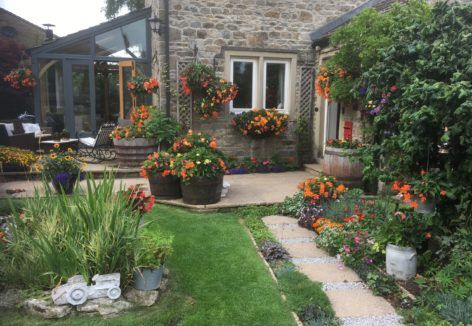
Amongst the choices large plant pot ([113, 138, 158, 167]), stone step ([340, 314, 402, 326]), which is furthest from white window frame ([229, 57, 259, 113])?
stone step ([340, 314, 402, 326])

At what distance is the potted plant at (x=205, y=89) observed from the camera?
789 cm

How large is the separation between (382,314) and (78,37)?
921 centimetres

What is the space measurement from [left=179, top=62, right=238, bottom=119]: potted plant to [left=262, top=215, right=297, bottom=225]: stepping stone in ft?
10.7

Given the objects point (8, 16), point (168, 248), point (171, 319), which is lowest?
point (171, 319)

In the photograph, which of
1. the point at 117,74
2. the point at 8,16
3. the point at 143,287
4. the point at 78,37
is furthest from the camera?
the point at 8,16

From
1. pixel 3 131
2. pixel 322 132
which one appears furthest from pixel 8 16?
pixel 322 132

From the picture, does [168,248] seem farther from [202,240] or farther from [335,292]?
[335,292]

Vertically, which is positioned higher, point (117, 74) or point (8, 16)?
point (8, 16)

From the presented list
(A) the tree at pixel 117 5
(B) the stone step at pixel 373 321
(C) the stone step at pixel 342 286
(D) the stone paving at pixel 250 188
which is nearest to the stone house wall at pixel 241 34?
(D) the stone paving at pixel 250 188

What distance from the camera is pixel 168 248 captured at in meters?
3.50

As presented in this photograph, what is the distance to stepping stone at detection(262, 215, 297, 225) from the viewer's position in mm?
5410

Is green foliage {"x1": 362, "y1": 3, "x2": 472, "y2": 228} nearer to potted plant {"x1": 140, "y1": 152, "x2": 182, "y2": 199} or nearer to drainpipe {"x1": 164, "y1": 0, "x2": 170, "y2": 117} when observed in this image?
potted plant {"x1": 140, "y1": 152, "x2": 182, "y2": 199}

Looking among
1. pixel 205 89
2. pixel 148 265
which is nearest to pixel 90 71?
pixel 205 89

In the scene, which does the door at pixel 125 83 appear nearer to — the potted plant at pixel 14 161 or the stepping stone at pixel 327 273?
the potted plant at pixel 14 161
